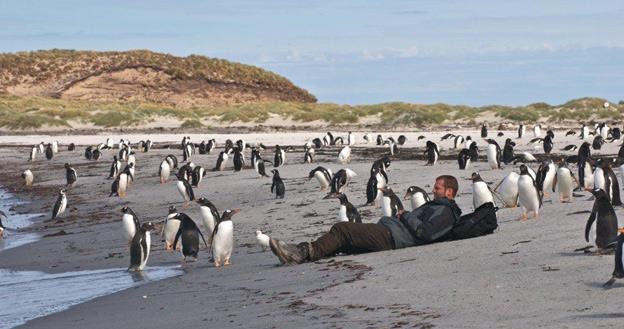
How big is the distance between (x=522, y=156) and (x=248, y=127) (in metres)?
30.0

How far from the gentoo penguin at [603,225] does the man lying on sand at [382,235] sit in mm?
1612

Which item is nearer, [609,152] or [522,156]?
[522,156]

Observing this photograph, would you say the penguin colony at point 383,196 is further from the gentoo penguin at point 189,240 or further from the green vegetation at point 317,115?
the green vegetation at point 317,115

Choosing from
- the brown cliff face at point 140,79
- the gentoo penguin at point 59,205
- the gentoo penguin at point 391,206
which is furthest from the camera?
the brown cliff face at point 140,79

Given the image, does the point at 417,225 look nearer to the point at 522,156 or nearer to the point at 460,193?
the point at 460,193

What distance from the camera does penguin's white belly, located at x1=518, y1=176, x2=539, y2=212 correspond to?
11789 millimetres

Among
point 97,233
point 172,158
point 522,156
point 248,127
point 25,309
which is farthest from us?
point 248,127

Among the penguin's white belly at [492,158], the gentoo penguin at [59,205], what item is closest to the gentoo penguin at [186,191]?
the gentoo penguin at [59,205]

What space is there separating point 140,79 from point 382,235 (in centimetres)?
8544

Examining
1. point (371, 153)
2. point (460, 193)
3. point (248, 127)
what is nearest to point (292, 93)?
point (248, 127)

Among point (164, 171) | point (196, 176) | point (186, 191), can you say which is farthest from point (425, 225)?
point (164, 171)

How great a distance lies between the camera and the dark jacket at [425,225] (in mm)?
10180

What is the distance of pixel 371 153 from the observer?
29328mm

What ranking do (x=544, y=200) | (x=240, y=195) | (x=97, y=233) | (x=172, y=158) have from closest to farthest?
(x=544, y=200) → (x=97, y=233) → (x=240, y=195) → (x=172, y=158)
